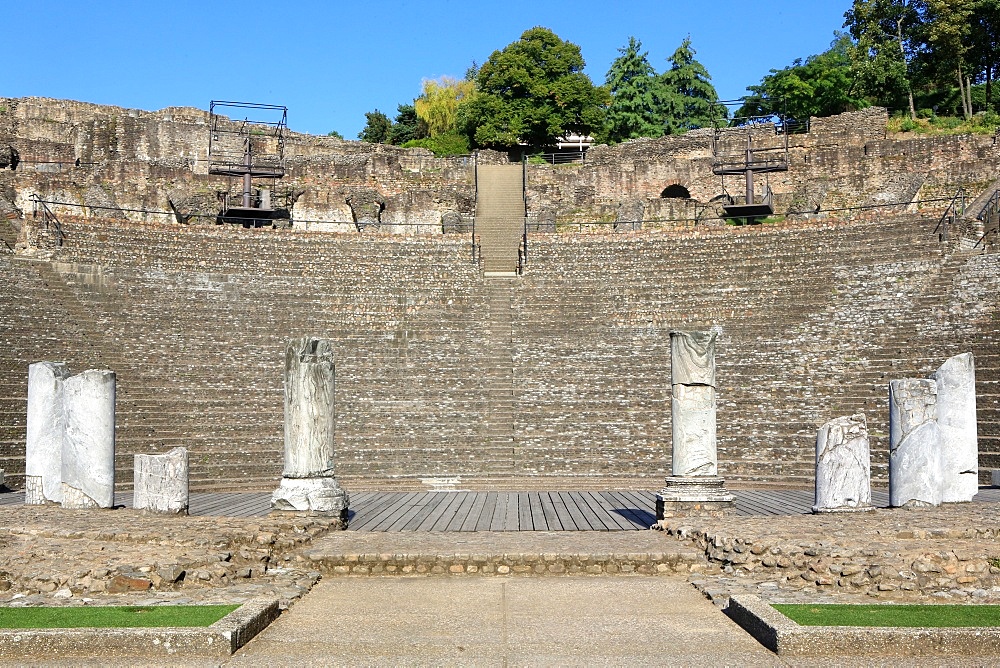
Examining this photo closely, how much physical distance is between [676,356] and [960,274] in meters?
10.1

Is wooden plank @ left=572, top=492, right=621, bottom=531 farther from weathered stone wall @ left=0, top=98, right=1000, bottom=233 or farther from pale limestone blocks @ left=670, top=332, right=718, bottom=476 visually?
weathered stone wall @ left=0, top=98, right=1000, bottom=233

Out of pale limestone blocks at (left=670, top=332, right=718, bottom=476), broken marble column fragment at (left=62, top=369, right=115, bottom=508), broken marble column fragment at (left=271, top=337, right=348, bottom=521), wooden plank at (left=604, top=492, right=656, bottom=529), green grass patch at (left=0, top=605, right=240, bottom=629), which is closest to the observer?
green grass patch at (left=0, top=605, right=240, bottom=629)

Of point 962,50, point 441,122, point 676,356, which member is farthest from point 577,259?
point 441,122

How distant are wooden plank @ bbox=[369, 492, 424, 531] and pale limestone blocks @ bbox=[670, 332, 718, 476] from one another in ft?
12.2

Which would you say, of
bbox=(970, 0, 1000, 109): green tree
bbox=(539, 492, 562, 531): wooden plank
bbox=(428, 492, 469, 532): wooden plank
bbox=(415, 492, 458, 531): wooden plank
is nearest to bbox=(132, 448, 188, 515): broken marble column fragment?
bbox=(415, 492, 458, 531): wooden plank

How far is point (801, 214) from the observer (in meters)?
30.6

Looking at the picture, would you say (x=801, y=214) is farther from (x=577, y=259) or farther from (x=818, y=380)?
(x=818, y=380)

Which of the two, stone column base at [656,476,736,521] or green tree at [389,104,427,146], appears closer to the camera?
stone column base at [656,476,736,521]

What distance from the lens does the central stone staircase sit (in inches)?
1012

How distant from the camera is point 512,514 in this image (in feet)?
45.7

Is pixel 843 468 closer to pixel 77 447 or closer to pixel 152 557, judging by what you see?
pixel 152 557

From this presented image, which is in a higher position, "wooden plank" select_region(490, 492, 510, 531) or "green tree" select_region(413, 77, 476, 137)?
"green tree" select_region(413, 77, 476, 137)

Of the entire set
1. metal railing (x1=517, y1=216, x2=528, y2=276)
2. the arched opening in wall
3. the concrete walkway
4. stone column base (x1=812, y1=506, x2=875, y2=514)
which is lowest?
the concrete walkway

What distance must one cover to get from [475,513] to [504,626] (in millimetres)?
6135
